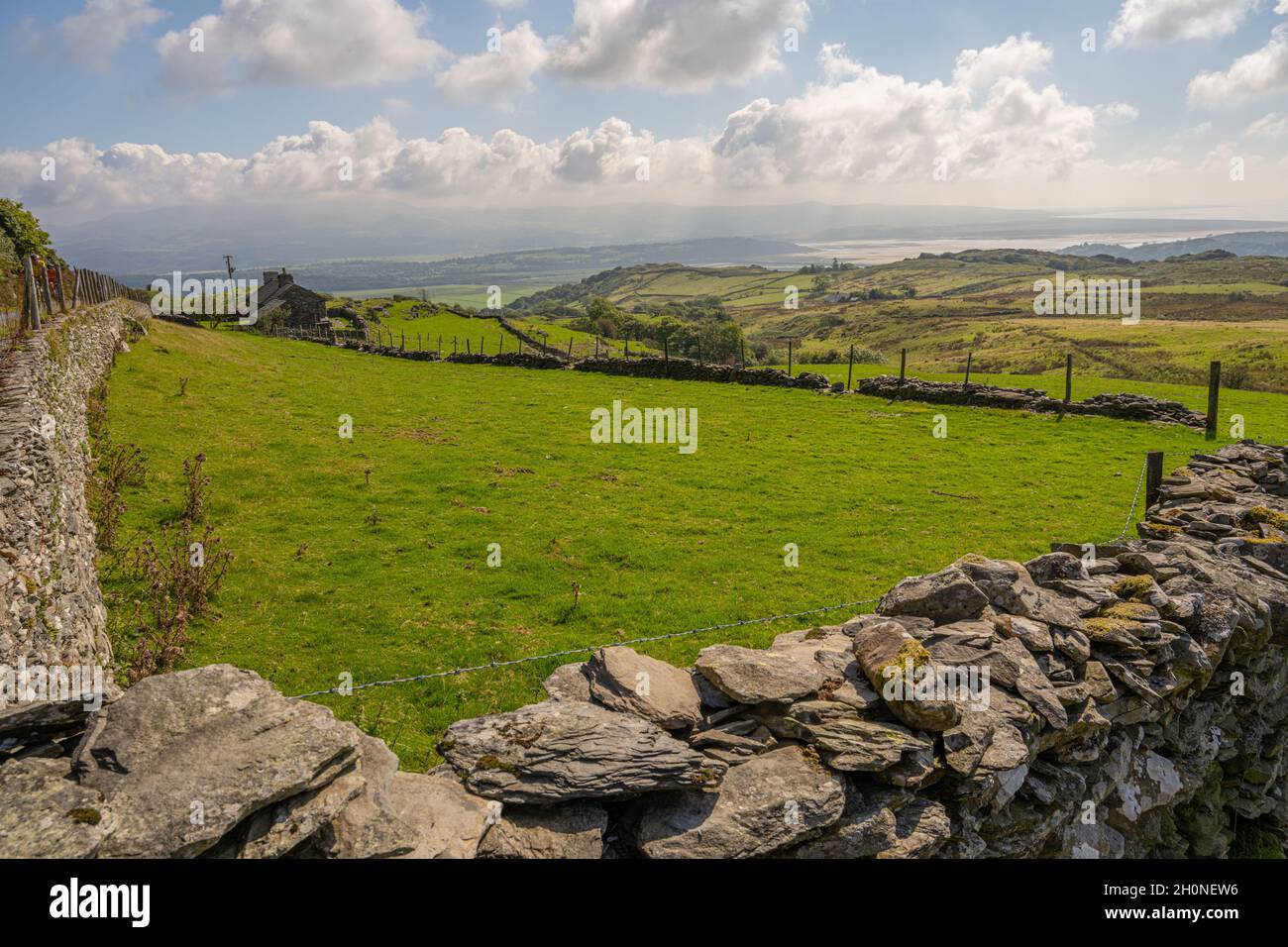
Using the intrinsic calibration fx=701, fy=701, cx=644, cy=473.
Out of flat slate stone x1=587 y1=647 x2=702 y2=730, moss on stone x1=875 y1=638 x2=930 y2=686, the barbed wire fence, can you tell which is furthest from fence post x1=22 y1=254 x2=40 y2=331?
moss on stone x1=875 y1=638 x2=930 y2=686

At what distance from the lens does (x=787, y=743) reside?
6.53 m

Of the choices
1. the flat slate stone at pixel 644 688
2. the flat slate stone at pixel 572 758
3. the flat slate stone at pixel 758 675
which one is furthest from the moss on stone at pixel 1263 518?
the flat slate stone at pixel 572 758

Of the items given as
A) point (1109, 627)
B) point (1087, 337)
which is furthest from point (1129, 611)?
point (1087, 337)

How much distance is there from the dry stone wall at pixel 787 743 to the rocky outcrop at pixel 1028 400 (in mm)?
26452

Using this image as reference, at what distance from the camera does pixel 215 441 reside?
21188mm

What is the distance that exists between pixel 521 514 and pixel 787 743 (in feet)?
39.7

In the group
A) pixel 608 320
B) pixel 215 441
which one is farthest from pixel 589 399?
pixel 608 320

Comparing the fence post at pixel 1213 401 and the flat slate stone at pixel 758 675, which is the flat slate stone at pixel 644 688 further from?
the fence post at pixel 1213 401

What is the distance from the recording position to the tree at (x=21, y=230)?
147 ft

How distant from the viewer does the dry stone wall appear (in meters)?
4.73
